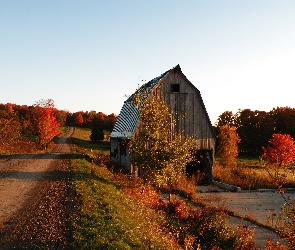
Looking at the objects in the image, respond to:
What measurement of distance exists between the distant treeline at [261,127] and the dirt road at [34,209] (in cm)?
5344

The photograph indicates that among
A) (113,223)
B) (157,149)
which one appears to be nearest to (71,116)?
(157,149)

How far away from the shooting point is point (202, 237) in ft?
39.2

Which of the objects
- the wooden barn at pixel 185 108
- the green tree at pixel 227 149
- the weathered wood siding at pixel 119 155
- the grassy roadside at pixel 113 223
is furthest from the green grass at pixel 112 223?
the green tree at pixel 227 149

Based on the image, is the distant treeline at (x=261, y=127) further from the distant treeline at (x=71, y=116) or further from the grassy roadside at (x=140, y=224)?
the grassy roadside at (x=140, y=224)

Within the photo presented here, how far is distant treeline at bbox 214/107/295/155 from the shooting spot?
219 ft

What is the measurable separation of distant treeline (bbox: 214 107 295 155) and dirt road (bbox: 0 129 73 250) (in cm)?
5344

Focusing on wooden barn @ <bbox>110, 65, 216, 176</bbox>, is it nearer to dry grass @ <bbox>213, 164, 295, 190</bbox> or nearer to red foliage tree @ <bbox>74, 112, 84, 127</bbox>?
dry grass @ <bbox>213, 164, 295, 190</bbox>

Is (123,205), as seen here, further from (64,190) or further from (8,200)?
(8,200)

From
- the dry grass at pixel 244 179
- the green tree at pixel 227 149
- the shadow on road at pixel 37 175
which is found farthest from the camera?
the green tree at pixel 227 149

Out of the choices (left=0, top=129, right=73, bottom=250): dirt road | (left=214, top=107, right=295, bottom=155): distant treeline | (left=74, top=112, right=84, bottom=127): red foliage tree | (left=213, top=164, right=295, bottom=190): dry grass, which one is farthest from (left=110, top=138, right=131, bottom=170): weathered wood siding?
(left=74, top=112, right=84, bottom=127): red foliage tree

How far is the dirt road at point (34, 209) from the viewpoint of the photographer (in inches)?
334

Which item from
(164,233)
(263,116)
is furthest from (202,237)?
(263,116)

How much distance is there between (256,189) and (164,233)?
49.4ft

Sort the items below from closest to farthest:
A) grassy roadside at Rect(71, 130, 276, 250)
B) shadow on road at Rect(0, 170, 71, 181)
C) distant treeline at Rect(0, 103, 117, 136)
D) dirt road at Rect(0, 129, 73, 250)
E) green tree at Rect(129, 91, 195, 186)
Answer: dirt road at Rect(0, 129, 73, 250) → grassy roadside at Rect(71, 130, 276, 250) → green tree at Rect(129, 91, 195, 186) → shadow on road at Rect(0, 170, 71, 181) → distant treeline at Rect(0, 103, 117, 136)
